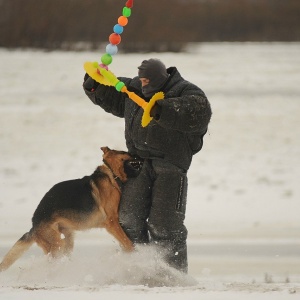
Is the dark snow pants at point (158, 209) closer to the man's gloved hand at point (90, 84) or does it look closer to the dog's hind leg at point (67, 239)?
the dog's hind leg at point (67, 239)

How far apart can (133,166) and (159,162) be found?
190 mm

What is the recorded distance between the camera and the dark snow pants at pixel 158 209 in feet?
14.2

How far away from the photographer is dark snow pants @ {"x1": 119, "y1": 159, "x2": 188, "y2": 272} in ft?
14.2

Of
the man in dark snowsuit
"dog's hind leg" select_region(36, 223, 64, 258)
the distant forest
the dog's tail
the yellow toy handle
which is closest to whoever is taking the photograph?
the yellow toy handle

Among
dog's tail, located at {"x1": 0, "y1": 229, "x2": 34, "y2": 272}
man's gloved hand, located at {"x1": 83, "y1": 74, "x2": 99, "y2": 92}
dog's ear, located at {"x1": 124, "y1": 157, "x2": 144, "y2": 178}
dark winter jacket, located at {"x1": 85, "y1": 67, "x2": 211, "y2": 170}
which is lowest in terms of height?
dog's tail, located at {"x1": 0, "y1": 229, "x2": 34, "y2": 272}

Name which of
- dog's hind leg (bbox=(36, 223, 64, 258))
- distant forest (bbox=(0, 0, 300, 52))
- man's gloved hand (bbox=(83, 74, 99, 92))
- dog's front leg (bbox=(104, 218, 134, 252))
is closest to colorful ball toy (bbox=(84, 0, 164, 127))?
man's gloved hand (bbox=(83, 74, 99, 92))

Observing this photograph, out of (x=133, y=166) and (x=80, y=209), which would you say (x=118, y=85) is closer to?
(x=133, y=166)

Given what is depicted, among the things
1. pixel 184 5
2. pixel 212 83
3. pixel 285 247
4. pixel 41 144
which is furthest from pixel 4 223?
pixel 184 5

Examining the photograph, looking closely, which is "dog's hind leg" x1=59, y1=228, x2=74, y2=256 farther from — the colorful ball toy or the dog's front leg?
the colorful ball toy

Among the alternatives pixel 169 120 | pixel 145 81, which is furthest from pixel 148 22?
pixel 169 120

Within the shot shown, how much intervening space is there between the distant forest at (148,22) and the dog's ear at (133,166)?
2250 centimetres

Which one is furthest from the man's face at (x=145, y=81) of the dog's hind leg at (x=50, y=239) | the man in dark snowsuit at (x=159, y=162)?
the dog's hind leg at (x=50, y=239)

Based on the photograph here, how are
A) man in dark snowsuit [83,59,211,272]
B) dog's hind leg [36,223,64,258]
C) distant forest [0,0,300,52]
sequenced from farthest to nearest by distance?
distant forest [0,0,300,52], dog's hind leg [36,223,64,258], man in dark snowsuit [83,59,211,272]

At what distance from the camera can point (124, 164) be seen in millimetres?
4457
